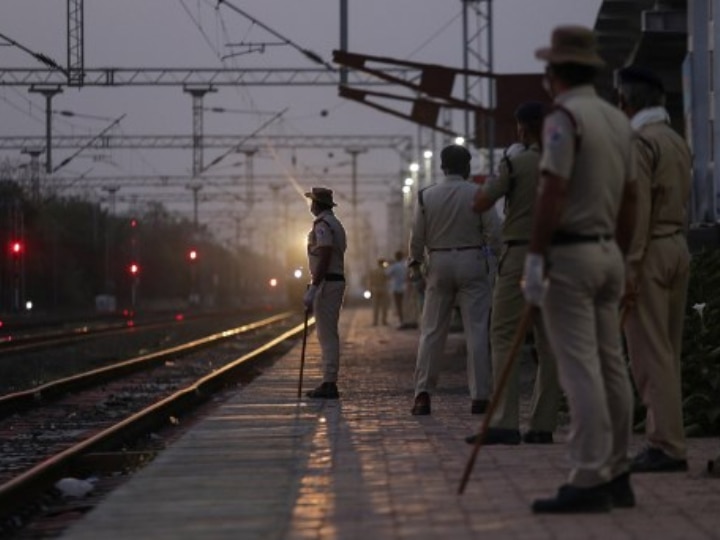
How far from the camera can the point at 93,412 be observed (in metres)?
17.9

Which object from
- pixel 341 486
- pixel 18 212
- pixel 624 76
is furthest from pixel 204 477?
pixel 18 212

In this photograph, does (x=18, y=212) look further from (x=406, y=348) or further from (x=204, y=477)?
(x=204, y=477)

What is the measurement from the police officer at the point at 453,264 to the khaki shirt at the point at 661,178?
328cm

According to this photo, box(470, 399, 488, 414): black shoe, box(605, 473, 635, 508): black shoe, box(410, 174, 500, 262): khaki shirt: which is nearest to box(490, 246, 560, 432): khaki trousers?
box(410, 174, 500, 262): khaki shirt

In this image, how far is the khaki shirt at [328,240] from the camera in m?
15.4

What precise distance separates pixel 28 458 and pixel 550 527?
21.3 ft

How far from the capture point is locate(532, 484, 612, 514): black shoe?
25.8 feet

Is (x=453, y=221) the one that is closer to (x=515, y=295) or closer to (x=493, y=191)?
(x=515, y=295)

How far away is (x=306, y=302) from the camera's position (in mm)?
15344

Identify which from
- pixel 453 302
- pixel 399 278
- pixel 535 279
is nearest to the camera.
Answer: pixel 535 279

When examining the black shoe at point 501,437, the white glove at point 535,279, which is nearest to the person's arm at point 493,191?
the black shoe at point 501,437

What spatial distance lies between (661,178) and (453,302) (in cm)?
365

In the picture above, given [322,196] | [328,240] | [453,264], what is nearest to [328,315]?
[328,240]

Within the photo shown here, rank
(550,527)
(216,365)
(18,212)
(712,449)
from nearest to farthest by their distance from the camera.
→ (550,527) < (712,449) < (216,365) < (18,212)
